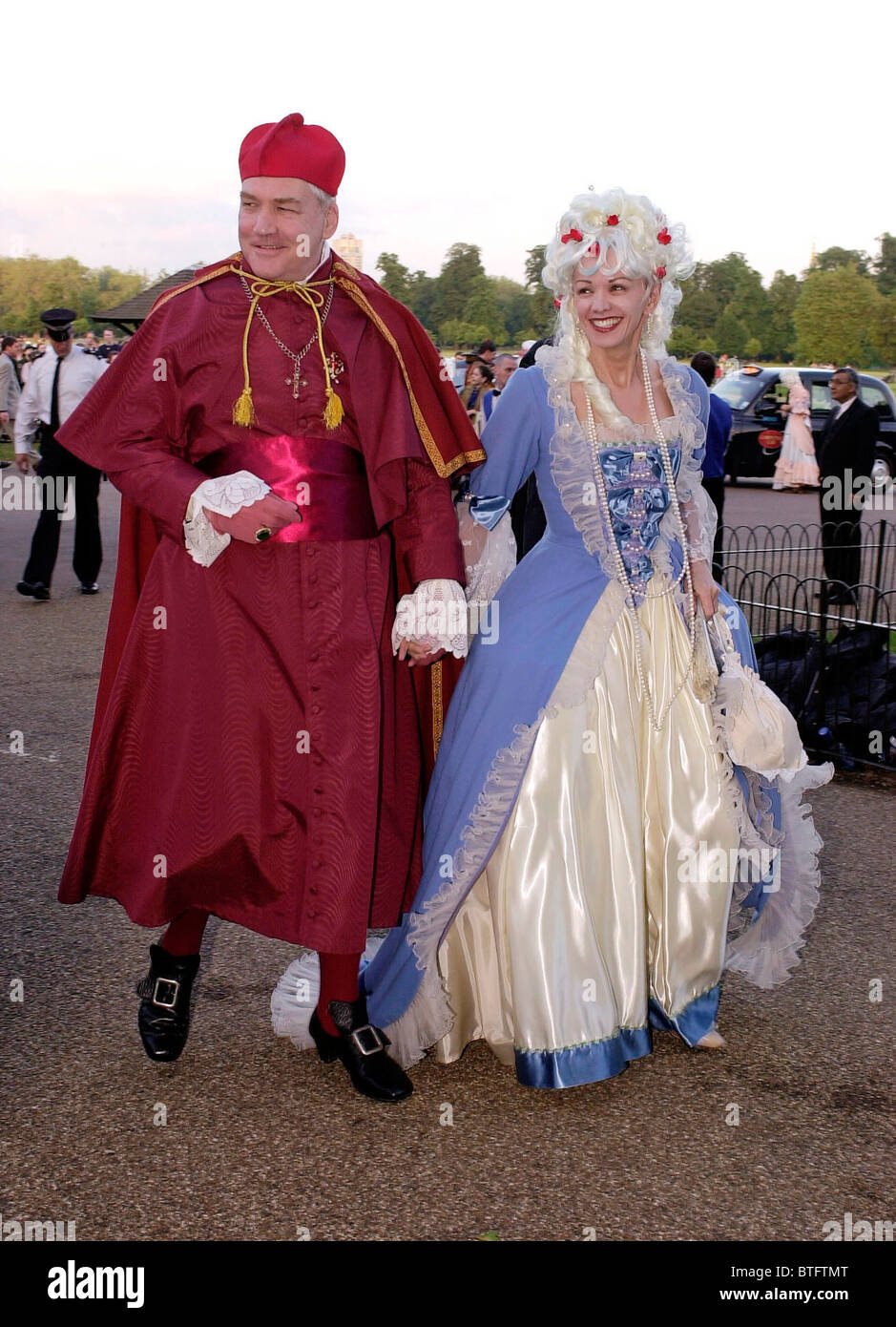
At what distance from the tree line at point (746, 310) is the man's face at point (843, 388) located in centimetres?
6956

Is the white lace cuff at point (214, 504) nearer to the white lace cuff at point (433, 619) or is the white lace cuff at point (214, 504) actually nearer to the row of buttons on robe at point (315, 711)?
the row of buttons on robe at point (315, 711)

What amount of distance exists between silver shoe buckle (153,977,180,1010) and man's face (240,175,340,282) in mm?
1629

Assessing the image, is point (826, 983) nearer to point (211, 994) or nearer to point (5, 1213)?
point (211, 994)

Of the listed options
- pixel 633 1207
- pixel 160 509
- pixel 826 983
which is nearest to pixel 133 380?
pixel 160 509

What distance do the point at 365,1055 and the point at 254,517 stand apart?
124 cm

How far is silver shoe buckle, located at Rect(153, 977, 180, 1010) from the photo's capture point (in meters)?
3.17

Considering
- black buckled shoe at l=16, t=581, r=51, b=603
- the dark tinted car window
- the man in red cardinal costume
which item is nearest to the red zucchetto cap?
the man in red cardinal costume

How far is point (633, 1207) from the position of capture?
8.60 feet

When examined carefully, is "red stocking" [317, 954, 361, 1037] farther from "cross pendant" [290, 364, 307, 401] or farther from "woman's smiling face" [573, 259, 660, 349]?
"woman's smiling face" [573, 259, 660, 349]

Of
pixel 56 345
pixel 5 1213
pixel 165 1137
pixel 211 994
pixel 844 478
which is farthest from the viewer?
pixel 844 478

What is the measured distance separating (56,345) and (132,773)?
22.5 feet

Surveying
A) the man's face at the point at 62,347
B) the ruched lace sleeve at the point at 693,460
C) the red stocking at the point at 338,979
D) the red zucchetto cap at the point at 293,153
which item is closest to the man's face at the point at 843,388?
the man's face at the point at 62,347

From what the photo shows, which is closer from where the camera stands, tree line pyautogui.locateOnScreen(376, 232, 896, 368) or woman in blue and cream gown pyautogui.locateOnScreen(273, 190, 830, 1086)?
woman in blue and cream gown pyautogui.locateOnScreen(273, 190, 830, 1086)

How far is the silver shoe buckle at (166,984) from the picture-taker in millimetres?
3174
